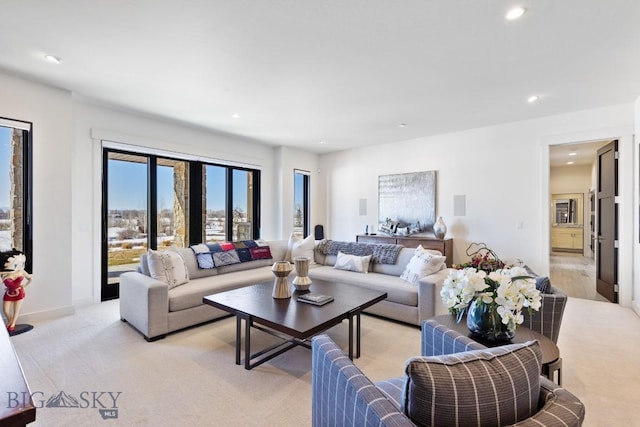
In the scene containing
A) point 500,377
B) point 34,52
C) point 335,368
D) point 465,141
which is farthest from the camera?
point 465,141

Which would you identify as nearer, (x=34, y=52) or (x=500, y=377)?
(x=500, y=377)

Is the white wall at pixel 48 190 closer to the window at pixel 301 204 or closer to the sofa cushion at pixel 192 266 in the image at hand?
the sofa cushion at pixel 192 266

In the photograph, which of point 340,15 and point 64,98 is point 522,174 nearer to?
point 340,15

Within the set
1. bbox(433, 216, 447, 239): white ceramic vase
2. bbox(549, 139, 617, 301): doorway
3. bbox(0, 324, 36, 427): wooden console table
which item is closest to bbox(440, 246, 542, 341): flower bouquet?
bbox(0, 324, 36, 427): wooden console table

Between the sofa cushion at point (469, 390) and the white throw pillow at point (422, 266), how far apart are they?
250cm

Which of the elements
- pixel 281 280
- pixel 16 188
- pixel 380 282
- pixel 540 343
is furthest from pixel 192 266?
pixel 540 343

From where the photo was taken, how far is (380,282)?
11.6ft

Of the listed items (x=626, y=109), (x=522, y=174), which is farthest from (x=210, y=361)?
(x=626, y=109)

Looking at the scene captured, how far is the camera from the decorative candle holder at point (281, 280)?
9.04ft

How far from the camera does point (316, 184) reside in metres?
7.33

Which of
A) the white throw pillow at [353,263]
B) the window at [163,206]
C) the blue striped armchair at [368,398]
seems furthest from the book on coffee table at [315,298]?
the window at [163,206]

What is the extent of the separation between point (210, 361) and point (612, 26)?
160 inches

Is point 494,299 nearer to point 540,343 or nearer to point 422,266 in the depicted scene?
point 540,343

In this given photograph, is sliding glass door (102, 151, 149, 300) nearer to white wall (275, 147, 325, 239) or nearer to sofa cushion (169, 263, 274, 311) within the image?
sofa cushion (169, 263, 274, 311)
